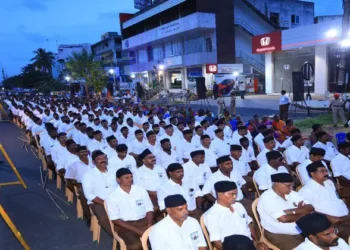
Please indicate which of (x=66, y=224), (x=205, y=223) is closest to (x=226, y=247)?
(x=205, y=223)

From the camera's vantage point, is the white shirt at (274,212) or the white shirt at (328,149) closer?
the white shirt at (274,212)

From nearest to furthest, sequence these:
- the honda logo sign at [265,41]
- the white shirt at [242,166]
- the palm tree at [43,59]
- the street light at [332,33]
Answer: the white shirt at [242,166], the street light at [332,33], the honda logo sign at [265,41], the palm tree at [43,59]

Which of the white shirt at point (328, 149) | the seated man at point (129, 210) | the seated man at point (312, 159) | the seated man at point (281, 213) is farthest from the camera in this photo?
the white shirt at point (328, 149)

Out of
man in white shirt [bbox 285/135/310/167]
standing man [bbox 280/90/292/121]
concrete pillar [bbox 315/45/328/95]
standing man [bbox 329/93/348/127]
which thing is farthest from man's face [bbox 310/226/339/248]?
concrete pillar [bbox 315/45/328/95]

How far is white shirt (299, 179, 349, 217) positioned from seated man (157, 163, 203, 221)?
151 centimetres

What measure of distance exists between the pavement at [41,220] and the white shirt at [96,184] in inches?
28.0

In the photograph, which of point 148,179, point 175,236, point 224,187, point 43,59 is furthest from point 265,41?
point 43,59

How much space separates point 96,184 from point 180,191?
55.8 inches

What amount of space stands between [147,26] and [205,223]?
40252 mm

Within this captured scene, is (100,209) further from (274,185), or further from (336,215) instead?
(336,215)

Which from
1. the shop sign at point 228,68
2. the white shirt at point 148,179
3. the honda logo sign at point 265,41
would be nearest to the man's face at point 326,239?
the white shirt at point 148,179

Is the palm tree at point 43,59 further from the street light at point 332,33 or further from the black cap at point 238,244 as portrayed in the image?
the black cap at point 238,244

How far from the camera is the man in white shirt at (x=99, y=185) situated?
4609 mm

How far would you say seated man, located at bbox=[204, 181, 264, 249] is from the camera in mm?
3385
